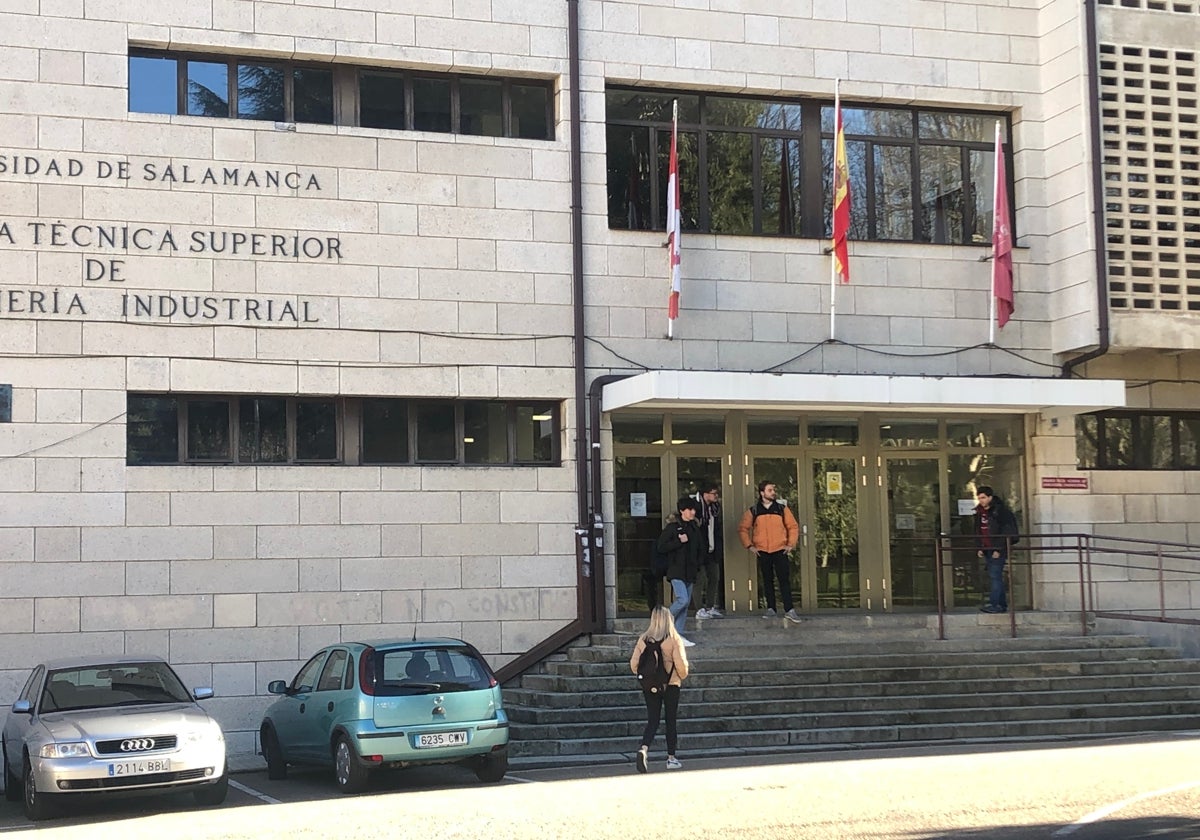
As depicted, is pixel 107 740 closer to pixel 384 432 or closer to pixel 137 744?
pixel 137 744

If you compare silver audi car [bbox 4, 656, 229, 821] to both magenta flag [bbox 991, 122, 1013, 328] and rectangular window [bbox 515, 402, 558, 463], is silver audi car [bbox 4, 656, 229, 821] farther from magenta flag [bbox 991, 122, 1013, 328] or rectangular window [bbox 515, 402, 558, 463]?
magenta flag [bbox 991, 122, 1013, 328]

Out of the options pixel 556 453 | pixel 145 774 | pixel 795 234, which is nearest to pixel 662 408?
A: pixel 556 453

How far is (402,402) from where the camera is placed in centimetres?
1892

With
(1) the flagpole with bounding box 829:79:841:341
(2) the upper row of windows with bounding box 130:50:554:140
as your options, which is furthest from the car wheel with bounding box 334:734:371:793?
(1) the flagpole with bounding box 829:79:841:341

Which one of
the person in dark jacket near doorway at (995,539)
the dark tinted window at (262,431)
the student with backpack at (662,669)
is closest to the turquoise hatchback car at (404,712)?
the student with backpack at (662,669)

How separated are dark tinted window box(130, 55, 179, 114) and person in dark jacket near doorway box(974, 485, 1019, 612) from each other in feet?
38.3

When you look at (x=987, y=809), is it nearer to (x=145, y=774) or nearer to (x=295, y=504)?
(x=145, y=774)

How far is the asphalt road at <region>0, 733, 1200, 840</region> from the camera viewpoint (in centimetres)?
1013

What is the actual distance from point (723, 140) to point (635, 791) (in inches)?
425

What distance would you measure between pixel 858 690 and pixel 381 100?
940cm

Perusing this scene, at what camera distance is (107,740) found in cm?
1268

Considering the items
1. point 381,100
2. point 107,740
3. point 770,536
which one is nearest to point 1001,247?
point 770,536

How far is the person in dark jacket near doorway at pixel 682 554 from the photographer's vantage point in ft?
61.8

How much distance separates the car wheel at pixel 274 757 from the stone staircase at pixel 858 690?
239 cm
